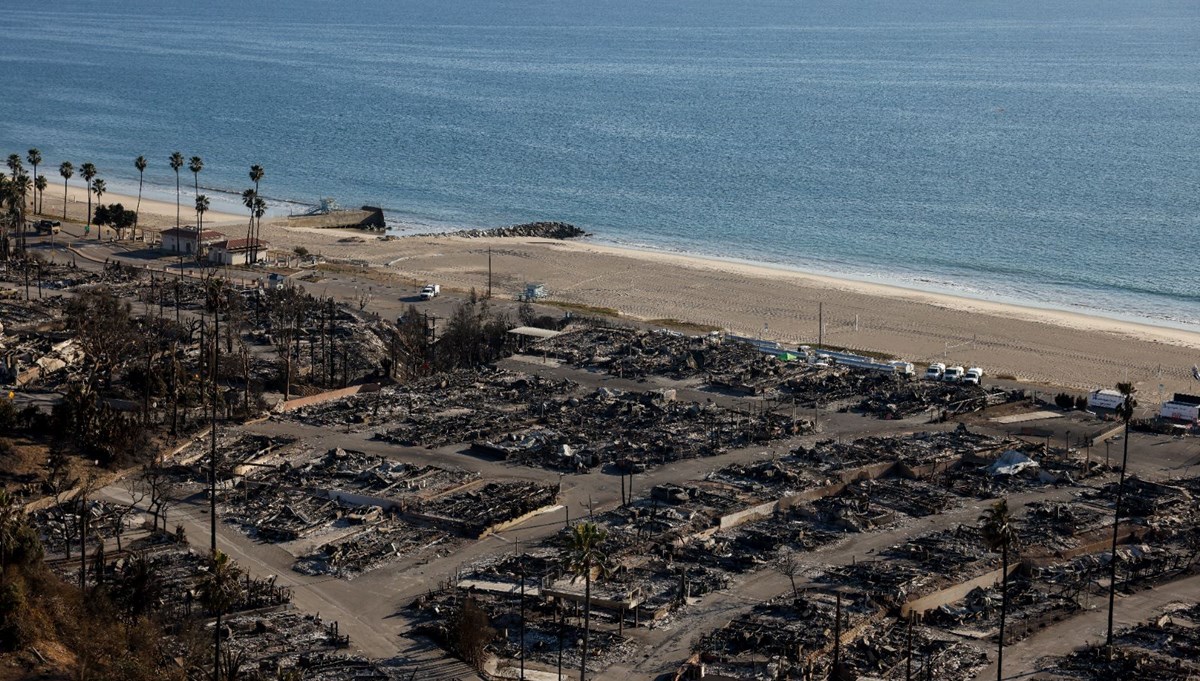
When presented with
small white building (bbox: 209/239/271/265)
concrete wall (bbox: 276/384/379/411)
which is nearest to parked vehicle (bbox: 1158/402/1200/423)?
concrete wall (bbox: 276/384/379/411)

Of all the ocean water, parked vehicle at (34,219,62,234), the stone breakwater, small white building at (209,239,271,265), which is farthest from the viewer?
the stone breakwater

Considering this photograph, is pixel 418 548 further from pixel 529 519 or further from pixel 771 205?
pixel 771 205

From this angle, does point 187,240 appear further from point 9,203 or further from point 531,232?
point 531,232

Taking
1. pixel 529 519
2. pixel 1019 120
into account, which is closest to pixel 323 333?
pixel 529 519

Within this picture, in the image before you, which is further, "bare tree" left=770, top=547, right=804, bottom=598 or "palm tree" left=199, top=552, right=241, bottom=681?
"bare tree" left=770, top=547, right=804, bottom=598

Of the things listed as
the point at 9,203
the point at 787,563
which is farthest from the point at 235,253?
the point at 787,563

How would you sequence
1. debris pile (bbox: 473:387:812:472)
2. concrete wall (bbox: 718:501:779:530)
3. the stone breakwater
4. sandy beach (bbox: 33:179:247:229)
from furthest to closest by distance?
the stone breakwater
sandy beach (bbox: 33:179:247:229)
debris pile (bbox: 473:387:812:472)
concrete wall (bbox: 718:501:779:530)

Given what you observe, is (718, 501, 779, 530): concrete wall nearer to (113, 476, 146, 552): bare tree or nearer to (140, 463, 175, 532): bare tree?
(140, 463, 175, 532): bare tree

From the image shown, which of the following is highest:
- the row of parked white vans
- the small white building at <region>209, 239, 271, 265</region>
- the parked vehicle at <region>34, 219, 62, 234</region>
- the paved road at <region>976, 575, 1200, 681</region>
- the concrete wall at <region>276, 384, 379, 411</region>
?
the parked vehicle at <region>34, 219, 62, 234</region>
